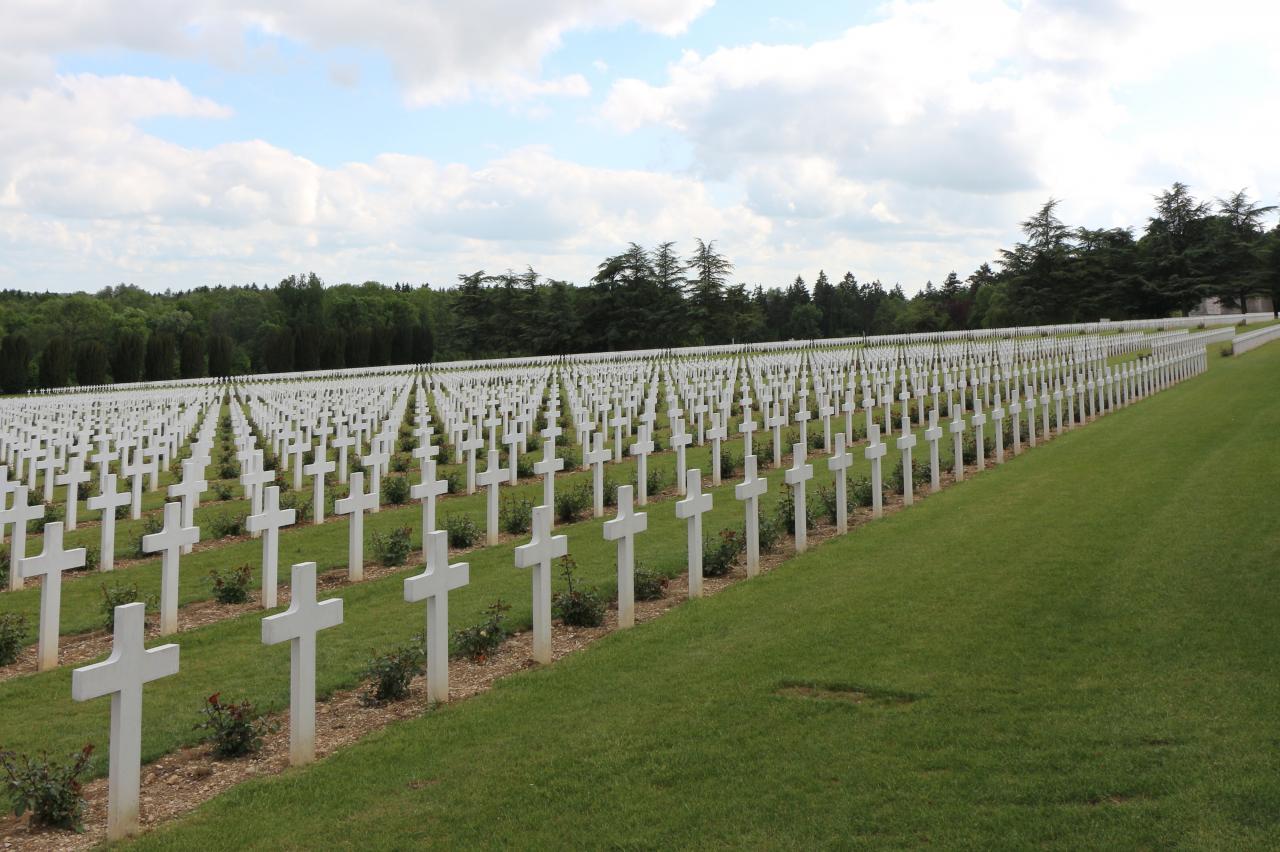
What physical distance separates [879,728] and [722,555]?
12.7 ft

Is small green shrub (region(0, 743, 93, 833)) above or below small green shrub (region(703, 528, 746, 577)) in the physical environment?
below

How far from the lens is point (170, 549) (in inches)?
284

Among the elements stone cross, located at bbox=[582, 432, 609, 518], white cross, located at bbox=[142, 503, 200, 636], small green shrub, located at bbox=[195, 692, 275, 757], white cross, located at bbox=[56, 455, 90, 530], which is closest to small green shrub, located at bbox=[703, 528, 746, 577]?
stone cross, located at bbox=[582, 432, 609, 518]

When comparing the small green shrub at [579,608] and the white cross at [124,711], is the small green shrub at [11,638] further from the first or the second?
the small green shrub at [579,608]

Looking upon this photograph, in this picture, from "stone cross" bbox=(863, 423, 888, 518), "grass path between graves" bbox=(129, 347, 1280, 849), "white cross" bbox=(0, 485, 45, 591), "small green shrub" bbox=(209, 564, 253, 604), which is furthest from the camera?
"stone cross" bbox=(863, 423, 888, 518)

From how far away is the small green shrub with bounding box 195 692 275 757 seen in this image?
15.8 ft

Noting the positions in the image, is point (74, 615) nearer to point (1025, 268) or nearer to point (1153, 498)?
point (1153, 498)

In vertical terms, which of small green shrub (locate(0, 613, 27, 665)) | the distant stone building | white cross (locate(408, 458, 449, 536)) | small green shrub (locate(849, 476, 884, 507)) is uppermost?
the distant stone building

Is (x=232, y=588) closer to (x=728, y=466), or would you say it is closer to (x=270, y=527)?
(x=270, y=527)

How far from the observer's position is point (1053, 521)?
916 cm

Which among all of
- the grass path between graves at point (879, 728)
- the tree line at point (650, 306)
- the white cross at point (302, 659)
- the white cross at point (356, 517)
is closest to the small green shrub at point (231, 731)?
the white cross at point (302, 659)

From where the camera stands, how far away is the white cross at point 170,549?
7043mm

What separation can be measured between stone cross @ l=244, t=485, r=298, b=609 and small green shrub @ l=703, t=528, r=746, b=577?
Answer: 342cm

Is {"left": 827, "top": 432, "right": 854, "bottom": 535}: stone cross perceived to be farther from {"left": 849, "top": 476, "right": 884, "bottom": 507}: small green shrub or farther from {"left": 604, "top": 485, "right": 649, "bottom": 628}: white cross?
{"left": 604, "top": 485, "right": 649, "bottom": 628}: white cross
